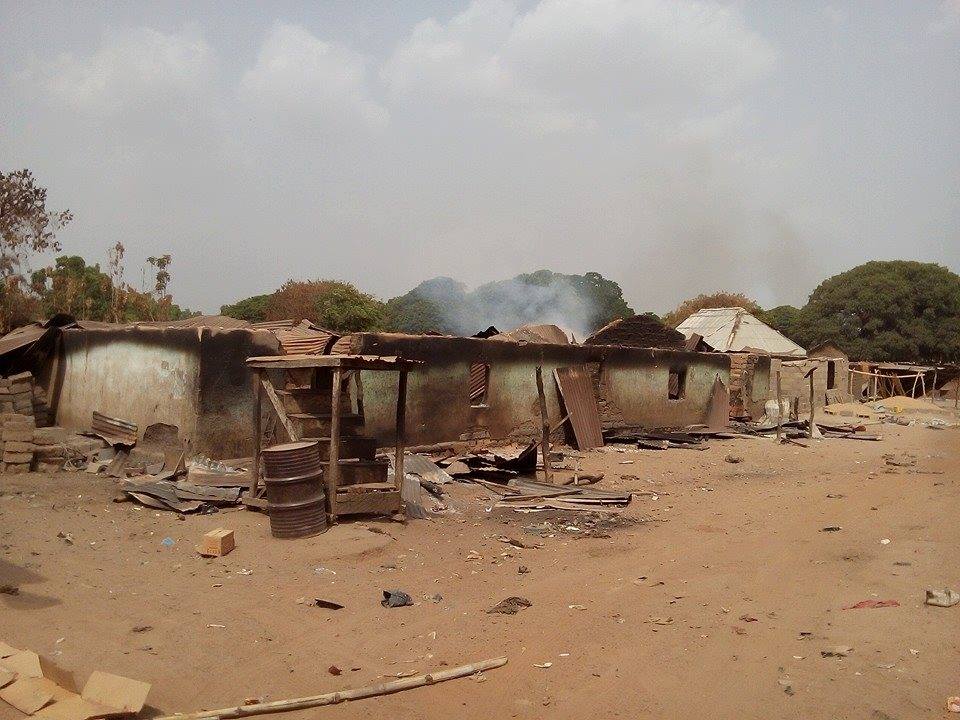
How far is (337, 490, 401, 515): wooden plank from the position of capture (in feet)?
27.8

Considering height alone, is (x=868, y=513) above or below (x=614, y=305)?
below

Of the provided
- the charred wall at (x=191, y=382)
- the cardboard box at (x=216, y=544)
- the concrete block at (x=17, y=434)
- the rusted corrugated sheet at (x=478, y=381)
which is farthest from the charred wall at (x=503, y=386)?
the cardboard box at (x=216, y=544)

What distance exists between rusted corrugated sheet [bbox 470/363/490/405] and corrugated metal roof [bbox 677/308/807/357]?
20381 millimetres

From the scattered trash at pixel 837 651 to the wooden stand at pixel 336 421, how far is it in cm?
505

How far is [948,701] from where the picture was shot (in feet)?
13.3

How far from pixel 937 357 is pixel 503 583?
4379 centimetres

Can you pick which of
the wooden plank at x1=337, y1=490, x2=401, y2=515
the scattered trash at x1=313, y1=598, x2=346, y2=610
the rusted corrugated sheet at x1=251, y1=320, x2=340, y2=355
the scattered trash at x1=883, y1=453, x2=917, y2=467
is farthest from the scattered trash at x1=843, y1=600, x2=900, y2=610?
the scattered trash at x1=883, y1=453, x2=917, y2=467

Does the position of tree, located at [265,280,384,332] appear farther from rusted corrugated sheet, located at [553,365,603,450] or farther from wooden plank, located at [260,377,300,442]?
wooden plank, located at [260,377,300,442]

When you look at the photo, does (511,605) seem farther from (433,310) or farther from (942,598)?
(433,310)

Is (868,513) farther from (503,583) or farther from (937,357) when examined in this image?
(937,357)

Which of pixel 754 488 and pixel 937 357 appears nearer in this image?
pixel 754 488

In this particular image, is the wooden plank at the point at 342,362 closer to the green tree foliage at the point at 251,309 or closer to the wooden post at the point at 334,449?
the wooden post at the point at 334,449

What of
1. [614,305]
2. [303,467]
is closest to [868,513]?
[303,467]

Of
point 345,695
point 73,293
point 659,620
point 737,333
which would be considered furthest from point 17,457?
point 737,333
